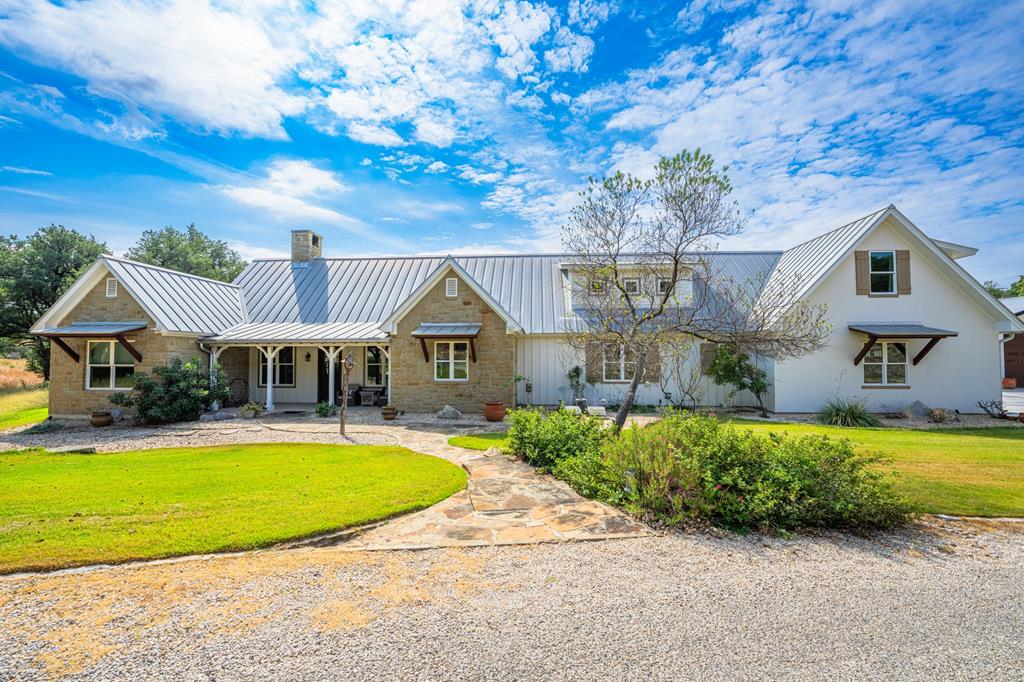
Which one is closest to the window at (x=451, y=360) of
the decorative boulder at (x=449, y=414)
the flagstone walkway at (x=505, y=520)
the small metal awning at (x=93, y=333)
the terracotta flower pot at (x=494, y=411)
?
the decorative boulder at (x=449, y=414)

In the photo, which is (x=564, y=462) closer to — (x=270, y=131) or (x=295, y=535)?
(x=295, y=535)

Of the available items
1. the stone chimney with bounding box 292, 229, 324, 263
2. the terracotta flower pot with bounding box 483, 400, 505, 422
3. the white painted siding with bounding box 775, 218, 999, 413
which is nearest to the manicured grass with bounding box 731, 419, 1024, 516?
the white painted siding with bounding box 775, 218, 999, 413

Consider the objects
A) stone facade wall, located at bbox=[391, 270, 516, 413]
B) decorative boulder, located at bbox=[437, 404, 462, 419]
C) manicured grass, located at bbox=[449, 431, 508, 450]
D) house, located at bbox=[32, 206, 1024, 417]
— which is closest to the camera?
manicured grass, located at bbox=[449, 431, 508, 450]

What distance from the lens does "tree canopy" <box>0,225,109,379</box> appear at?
1147 inches

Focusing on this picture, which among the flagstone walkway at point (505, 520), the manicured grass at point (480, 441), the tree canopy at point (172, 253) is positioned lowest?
the manicured grass at point (480, 441)

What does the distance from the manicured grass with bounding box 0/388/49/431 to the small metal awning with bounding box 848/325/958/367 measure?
91.0 ft

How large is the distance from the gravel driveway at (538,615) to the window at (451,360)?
12484 mm

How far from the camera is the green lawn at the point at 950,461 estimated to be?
6.80 meters

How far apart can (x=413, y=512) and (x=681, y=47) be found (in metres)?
10.9

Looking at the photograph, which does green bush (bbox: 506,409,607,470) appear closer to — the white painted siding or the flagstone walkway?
the flagstone walkway

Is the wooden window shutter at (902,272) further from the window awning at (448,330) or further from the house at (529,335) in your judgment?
the window awning at (448,330)

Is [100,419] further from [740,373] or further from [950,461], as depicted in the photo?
[950,461]

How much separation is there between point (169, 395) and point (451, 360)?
898 cm

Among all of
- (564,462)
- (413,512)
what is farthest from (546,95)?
(413,512)
